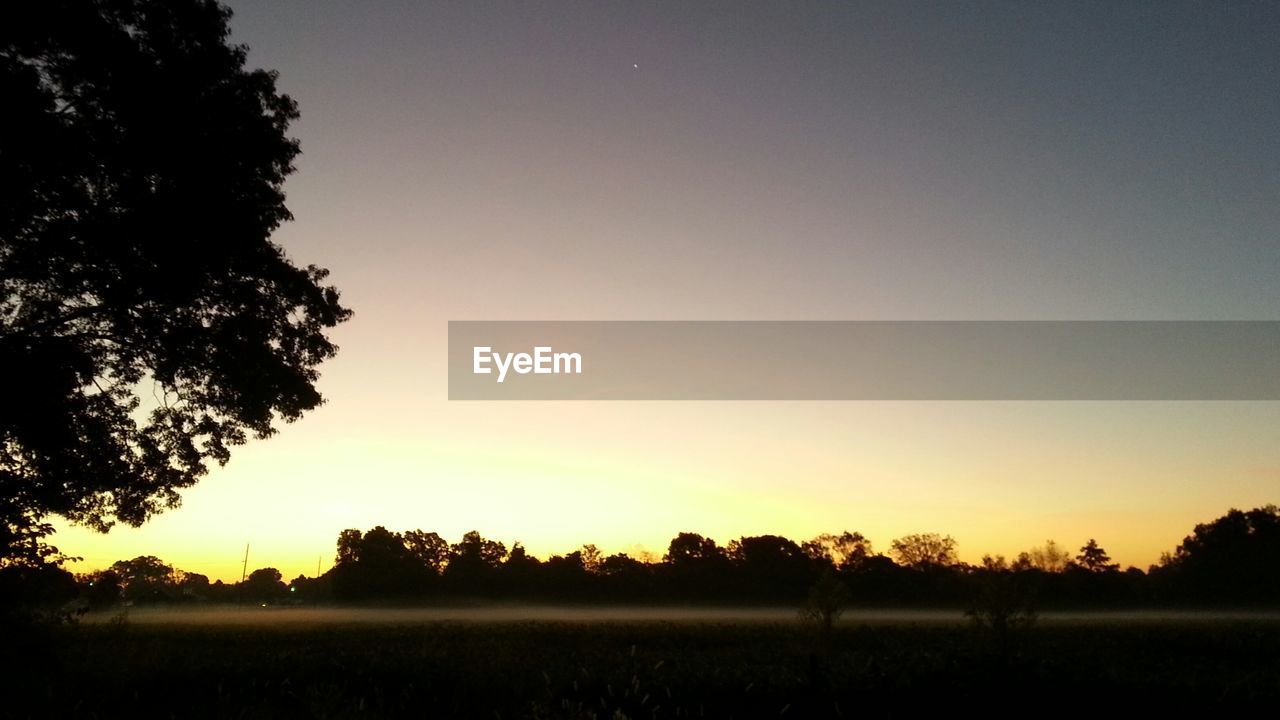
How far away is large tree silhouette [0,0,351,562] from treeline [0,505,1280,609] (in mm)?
91847

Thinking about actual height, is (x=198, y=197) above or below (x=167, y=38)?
below

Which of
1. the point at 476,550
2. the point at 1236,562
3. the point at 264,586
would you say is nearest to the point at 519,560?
the point at 476,550

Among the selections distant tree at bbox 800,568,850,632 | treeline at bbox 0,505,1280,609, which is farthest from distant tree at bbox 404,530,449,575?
distant tree at bbox 800,568,850,632

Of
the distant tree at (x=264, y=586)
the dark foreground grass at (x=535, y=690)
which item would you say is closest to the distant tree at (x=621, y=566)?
the distant tree at (x=264, y=586)

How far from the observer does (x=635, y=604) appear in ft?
334

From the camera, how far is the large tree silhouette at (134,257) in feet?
39.4

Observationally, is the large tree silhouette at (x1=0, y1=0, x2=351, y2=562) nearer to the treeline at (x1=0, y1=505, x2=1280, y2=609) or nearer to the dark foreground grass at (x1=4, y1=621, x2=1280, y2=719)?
the dark foreground grass at (x1=4, y1=621, x2=1280, y2=719)

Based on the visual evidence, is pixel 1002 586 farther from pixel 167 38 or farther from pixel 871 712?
pixel 167 38

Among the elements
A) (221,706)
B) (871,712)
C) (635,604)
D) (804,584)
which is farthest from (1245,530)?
(221,706)

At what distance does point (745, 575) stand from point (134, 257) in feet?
344

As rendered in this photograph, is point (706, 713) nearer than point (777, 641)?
Yes

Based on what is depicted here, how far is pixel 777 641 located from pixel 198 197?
1327 inches

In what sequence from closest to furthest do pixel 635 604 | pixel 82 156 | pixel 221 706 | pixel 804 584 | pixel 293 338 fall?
pixel 221 706
pixel 82 156
pixel 293 338
pixel 635 604
pixel 804 584

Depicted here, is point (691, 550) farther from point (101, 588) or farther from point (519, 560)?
point (101, 588)
